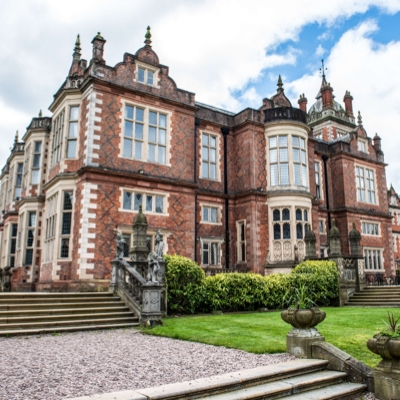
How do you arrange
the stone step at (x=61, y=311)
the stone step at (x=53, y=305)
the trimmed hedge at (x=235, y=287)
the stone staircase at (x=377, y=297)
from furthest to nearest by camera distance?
1. the stone staircase at (x=377, y=297)
2. the trimmed hedge at (x=235, y=287)
3. the stone step at (x=53, y=305)
4. the stone step at (x=61, y=311)

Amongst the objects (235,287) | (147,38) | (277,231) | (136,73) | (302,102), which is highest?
(302,102)

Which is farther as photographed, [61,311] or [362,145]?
[362,145]

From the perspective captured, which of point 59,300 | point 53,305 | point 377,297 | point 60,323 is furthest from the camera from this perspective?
point 377,297

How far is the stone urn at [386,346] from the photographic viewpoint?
552cm

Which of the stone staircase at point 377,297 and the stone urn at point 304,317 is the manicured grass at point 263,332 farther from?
the stone staircase at point 377,297

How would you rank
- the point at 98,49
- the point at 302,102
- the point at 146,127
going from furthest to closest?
the point at 302,102, the point at 146,127, the point at 98,49

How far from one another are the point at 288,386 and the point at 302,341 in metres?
1.63

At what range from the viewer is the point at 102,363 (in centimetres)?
681

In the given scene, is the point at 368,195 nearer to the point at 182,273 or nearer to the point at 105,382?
the point at 182,273

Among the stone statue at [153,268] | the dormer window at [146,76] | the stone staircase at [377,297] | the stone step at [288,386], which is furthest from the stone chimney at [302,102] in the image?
the stone step at [288,386]

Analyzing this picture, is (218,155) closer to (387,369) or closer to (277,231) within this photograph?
(277,231)

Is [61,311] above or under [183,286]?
under

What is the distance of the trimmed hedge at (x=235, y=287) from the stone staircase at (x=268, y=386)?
8.06m

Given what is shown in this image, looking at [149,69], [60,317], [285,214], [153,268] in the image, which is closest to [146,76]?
[149,69]
